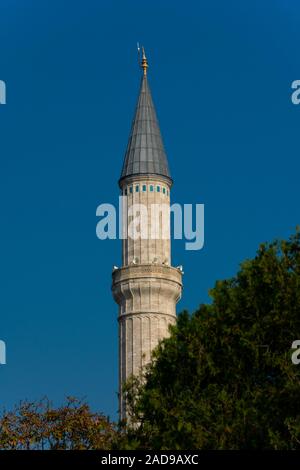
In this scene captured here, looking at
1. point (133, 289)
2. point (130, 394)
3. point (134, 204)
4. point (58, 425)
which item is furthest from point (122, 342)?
point (130, 394)

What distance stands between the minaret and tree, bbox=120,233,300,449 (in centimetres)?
3527

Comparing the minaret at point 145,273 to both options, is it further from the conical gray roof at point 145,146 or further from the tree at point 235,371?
the tree at point 235,371

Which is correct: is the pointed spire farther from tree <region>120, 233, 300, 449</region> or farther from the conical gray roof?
tree <region>120, 233, 300, 449</region>

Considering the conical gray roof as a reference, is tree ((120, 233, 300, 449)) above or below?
below

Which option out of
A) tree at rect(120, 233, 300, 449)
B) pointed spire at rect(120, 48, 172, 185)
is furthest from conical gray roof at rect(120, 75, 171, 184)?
tree at rect(120, 233, 300, 449)

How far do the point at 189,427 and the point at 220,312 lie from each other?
5406mm

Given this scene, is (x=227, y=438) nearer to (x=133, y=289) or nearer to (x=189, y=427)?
(x=189, y=427)

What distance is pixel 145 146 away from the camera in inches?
3393

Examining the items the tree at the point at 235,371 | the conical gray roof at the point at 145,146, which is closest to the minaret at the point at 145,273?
the conical gray roof at the point at 145,146

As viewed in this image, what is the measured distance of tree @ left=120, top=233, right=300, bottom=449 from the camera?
4122cm
